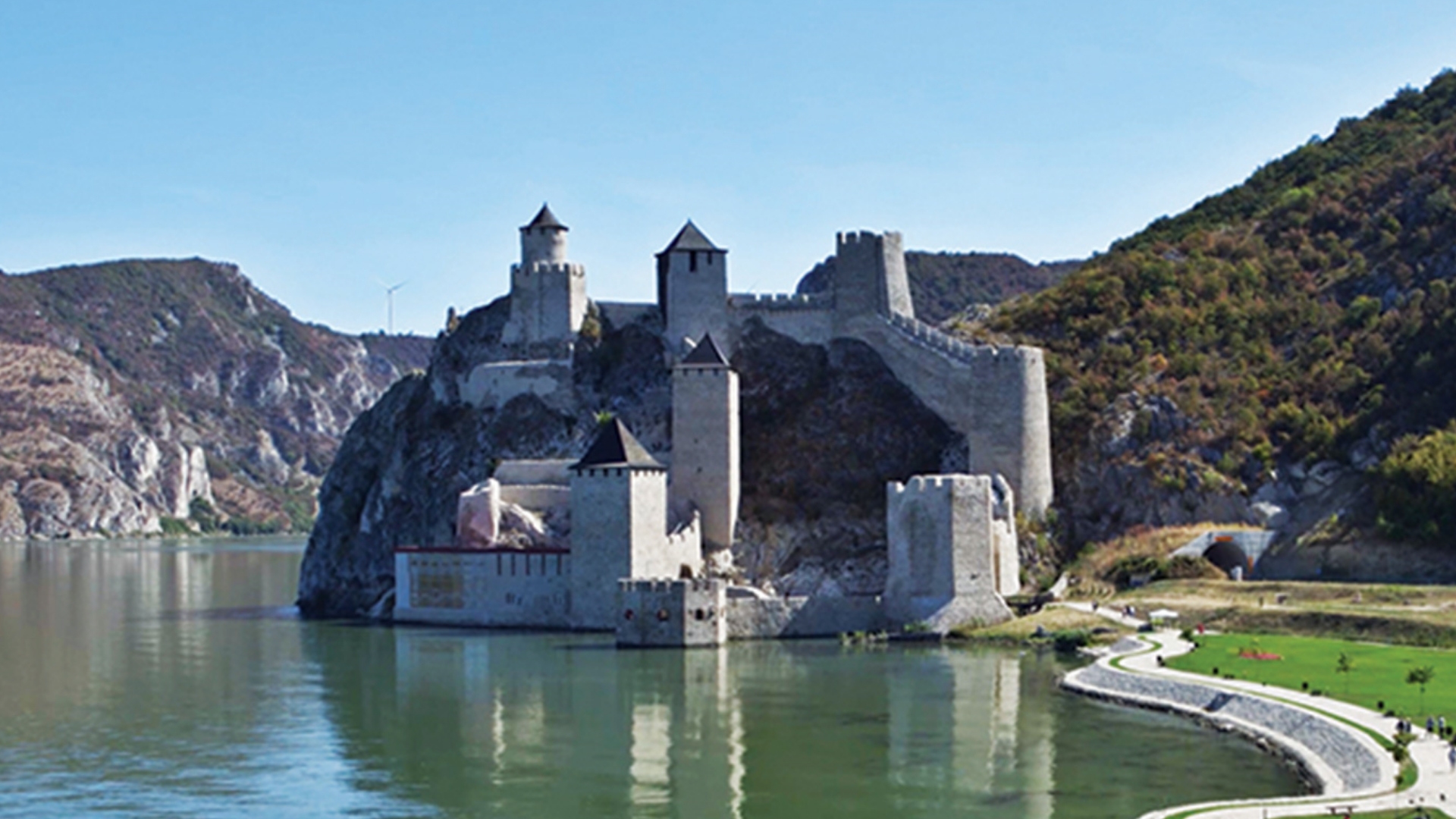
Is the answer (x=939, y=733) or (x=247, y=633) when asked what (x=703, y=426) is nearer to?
(x=247, y=633)

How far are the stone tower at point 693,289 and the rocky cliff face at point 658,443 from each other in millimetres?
1007

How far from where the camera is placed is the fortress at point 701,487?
185 ft

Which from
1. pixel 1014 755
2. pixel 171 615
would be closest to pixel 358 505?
pixel 171 615

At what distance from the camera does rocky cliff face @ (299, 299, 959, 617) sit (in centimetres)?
6662

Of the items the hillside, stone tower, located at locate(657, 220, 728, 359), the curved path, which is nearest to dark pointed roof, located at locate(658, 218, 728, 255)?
stone tower, located at locate(657, 220, 728, 359)

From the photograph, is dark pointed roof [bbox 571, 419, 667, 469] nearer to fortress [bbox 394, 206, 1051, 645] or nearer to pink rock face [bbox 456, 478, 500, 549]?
fortress [bbox 394, 206, 1051, 645]

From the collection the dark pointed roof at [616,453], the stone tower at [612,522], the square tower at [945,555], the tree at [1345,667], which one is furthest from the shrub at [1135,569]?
the tree at [1345,667]

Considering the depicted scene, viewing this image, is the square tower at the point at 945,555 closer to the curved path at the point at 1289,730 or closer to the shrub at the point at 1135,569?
the shrub at the point at 1135,569

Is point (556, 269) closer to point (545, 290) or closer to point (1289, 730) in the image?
point (545, 290)

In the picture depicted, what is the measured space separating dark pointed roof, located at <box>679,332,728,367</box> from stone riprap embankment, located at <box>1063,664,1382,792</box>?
890 inches

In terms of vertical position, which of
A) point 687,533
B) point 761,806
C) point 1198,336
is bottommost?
point 761,806

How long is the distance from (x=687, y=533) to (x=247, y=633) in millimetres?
14470

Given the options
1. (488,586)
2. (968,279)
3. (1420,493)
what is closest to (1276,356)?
(1420,493)

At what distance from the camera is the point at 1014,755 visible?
36156mm
